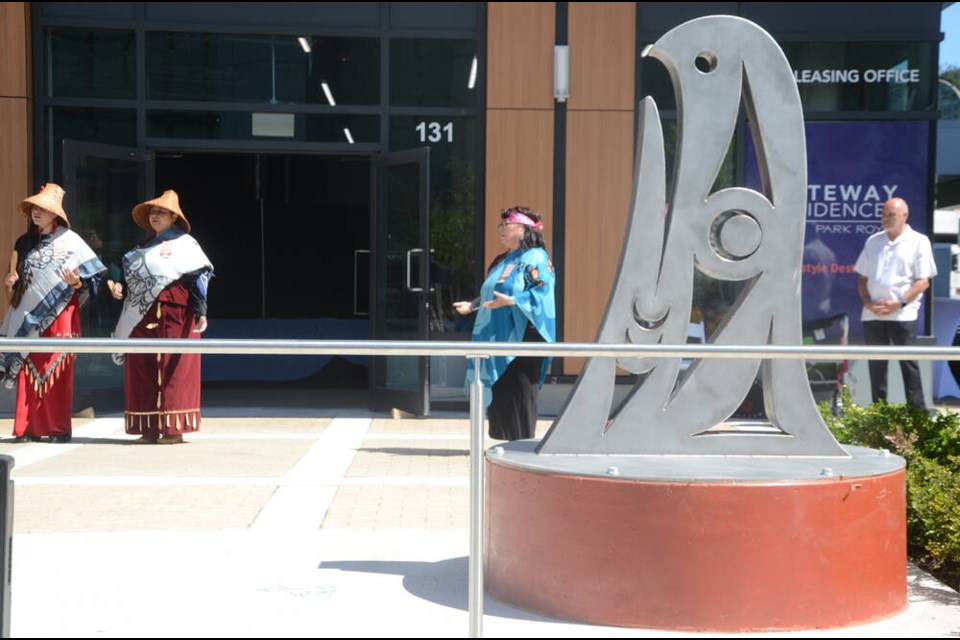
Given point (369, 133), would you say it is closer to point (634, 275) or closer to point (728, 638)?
point (634, 275)

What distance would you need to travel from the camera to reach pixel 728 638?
414 centimetres

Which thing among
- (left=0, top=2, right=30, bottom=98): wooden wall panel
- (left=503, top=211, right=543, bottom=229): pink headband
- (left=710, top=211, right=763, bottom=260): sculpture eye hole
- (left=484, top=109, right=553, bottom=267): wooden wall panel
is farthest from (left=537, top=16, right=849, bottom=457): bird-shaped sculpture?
(left=0, top=2, right=30, bottom=98): wooden wall panel

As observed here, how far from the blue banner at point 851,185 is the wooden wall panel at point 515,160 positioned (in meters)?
Result: 1.83

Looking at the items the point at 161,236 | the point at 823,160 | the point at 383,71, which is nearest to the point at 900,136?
the point at 823,160

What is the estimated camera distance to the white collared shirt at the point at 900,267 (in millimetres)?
9453

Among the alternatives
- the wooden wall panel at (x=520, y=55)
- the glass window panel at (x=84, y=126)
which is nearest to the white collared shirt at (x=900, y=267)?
the wooden wall panel at (x=520, y=55)

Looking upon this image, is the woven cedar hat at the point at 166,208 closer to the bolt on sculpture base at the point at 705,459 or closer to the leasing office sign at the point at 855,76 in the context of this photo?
the bolt on sculpture base at the point at 705,459

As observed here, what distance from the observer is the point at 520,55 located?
38.0ft

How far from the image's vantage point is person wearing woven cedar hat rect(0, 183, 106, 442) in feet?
30.1

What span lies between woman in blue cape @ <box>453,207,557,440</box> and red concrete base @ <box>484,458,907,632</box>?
10.8ft

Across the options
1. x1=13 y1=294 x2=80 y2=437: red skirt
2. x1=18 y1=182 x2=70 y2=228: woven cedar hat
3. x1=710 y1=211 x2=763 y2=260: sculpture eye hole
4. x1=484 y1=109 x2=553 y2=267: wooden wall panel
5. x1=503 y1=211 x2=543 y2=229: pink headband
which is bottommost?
x1=13 y1=294 x2=80 y2=437: red skirt

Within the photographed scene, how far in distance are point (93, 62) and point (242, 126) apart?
1.39 metres

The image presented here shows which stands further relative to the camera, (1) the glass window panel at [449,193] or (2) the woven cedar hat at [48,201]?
(1) the glass window panel at [449,193]

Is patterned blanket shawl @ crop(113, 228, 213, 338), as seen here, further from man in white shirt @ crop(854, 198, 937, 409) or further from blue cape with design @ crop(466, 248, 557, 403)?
man in white shirt @ crop(854, 198, 937, 409)
